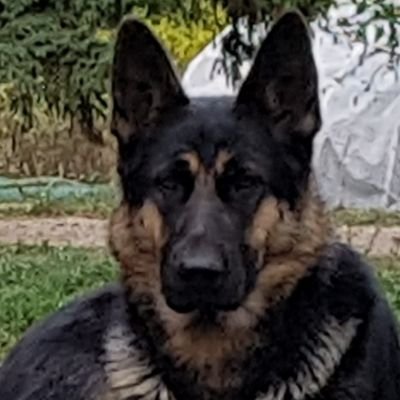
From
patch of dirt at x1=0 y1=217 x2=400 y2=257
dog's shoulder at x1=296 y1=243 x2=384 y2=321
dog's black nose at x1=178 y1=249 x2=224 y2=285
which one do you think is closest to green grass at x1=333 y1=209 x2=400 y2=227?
patch of dirt at x1=0 y1=217 x2=400 y2=257

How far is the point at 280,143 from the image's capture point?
6895 millimetres

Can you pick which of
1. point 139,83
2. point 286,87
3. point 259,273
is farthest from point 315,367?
point 139,83

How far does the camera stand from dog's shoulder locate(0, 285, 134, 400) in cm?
727

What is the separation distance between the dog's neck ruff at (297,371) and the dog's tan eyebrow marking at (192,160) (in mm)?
713

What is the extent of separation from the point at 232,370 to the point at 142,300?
0.40 m

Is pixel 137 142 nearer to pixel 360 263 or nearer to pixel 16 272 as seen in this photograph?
pixel 360 263

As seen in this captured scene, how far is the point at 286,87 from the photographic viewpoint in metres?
6.92

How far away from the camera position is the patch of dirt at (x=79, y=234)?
14.7m

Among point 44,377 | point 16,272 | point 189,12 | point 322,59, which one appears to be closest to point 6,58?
point 189,12

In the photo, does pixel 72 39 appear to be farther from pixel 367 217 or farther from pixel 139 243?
pixel 139 243

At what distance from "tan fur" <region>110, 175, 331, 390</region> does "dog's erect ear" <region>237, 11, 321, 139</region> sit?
0.85ft

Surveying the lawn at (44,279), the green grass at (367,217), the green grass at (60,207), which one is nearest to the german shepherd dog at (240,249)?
the lawn at (44,279)

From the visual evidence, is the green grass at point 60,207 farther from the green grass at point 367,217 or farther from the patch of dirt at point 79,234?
the green grass at point 367,217

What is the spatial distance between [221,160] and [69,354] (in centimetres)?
113
